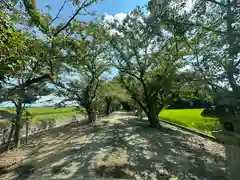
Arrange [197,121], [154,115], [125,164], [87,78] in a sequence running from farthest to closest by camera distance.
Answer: [87,78], [197,121], [154,115], [125,164]

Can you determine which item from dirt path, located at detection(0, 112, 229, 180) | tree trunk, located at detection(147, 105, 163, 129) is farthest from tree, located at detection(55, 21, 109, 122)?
dirt path, located at detection(0, 112, 229, 180)

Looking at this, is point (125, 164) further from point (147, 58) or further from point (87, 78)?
point (87, 78)

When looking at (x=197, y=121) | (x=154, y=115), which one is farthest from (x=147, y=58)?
(x=197, y=121)

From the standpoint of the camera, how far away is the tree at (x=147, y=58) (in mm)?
9586

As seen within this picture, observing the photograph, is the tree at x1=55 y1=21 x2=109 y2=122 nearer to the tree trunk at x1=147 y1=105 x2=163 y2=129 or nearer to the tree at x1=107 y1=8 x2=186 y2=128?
the tree at x1=107 y1=8 x2=186 y2=128

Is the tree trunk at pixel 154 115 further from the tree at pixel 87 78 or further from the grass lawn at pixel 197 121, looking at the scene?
the tree at pixel 87 78

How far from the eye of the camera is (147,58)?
11000 millimetres

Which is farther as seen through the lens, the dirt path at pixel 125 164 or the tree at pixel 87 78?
the tree at pixel 87 78

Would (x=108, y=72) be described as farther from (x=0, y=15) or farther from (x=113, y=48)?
(x=0, y=15)

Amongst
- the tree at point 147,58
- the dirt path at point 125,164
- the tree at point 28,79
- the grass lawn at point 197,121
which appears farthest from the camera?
the tree at point 147,58

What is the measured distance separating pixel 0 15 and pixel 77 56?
10.5 ft

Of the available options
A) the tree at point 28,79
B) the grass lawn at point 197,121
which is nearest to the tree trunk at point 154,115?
the grass lawn at point 197,121

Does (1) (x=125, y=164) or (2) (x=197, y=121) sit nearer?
(1) (x=125, y=164)

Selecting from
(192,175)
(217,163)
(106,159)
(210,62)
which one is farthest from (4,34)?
(217,163)
